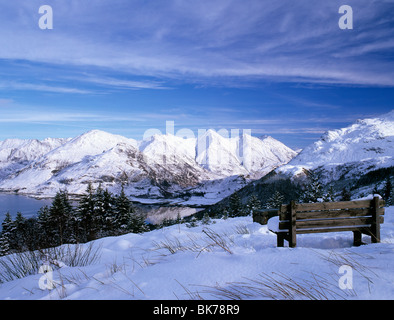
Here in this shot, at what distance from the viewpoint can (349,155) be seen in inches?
6334

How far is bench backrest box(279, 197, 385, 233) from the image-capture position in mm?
5652

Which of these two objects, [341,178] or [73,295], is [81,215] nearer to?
[73,295]

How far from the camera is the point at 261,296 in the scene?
2.85 metres

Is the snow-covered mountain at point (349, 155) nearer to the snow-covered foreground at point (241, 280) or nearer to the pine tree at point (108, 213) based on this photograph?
the pine tree at point (108, 213)

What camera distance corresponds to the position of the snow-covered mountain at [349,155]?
421 feet

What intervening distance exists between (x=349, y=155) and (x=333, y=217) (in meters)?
186

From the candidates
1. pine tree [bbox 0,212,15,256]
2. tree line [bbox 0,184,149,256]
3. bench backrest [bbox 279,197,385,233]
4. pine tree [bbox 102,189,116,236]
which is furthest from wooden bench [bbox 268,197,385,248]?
pine tree [bbox 0,212,15,256]

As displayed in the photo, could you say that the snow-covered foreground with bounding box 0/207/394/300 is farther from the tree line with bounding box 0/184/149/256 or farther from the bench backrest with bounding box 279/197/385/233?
the tree line with bounding box 0/184/149/256

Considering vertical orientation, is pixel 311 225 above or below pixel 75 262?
above

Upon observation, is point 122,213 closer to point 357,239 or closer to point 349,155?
point 357,239

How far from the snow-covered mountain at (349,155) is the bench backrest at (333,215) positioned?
133 metres

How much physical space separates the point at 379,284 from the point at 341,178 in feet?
479

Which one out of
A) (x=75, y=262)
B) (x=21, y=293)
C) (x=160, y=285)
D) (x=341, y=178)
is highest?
(x=160, y=285)

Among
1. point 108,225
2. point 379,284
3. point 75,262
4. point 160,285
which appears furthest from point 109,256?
point 108,225
